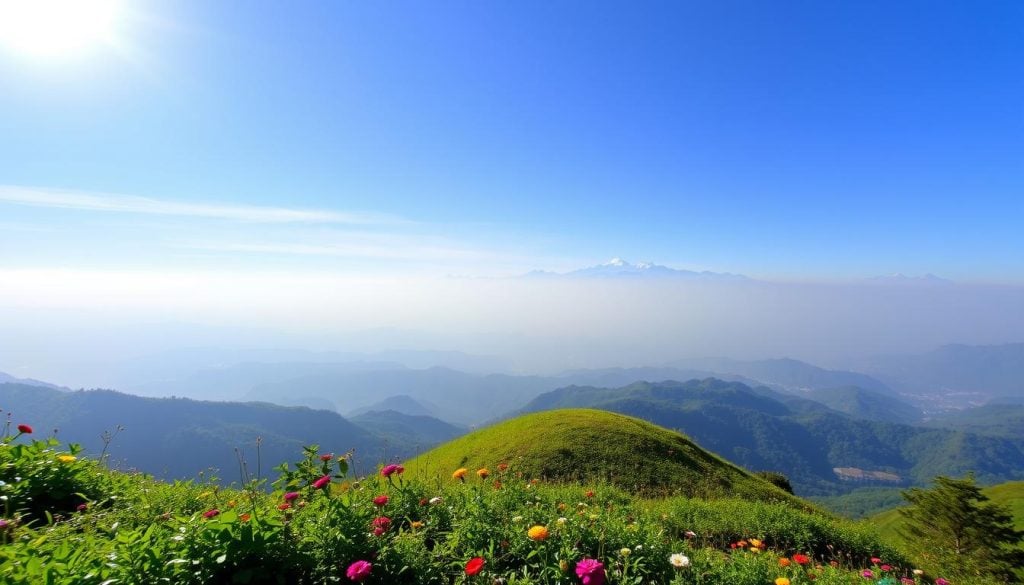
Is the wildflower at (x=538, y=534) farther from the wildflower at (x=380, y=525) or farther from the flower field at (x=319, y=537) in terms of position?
the wildflower at (x=380, y=525)

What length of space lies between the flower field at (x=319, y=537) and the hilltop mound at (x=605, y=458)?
11666 mm

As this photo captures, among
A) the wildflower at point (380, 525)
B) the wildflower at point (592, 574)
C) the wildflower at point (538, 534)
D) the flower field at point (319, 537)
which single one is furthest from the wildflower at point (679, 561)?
the wildflower at point (380, 525)

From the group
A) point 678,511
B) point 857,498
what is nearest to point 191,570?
point 678,511

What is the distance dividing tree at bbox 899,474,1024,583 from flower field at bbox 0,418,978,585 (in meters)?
16.6

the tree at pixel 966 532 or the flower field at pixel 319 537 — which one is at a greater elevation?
the flower field at pixel 319 537

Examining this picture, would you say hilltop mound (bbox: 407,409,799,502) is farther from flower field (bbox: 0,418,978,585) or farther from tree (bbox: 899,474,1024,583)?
flower field (bbox: 0,418,978,585)

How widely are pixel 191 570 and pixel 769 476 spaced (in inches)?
1389

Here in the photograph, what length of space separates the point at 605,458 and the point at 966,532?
1452cm

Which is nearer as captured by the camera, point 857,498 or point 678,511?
point 678,511

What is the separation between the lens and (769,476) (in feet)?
100

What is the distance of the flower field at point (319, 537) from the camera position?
12.0ft

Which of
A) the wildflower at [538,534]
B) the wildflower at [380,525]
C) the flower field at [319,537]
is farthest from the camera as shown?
the wildflower at [380,525]

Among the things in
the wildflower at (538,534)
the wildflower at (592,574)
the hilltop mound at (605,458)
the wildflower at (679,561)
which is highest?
the wildflower at (592,574)

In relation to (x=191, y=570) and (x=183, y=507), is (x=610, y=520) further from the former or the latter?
(x=183, y=507)
